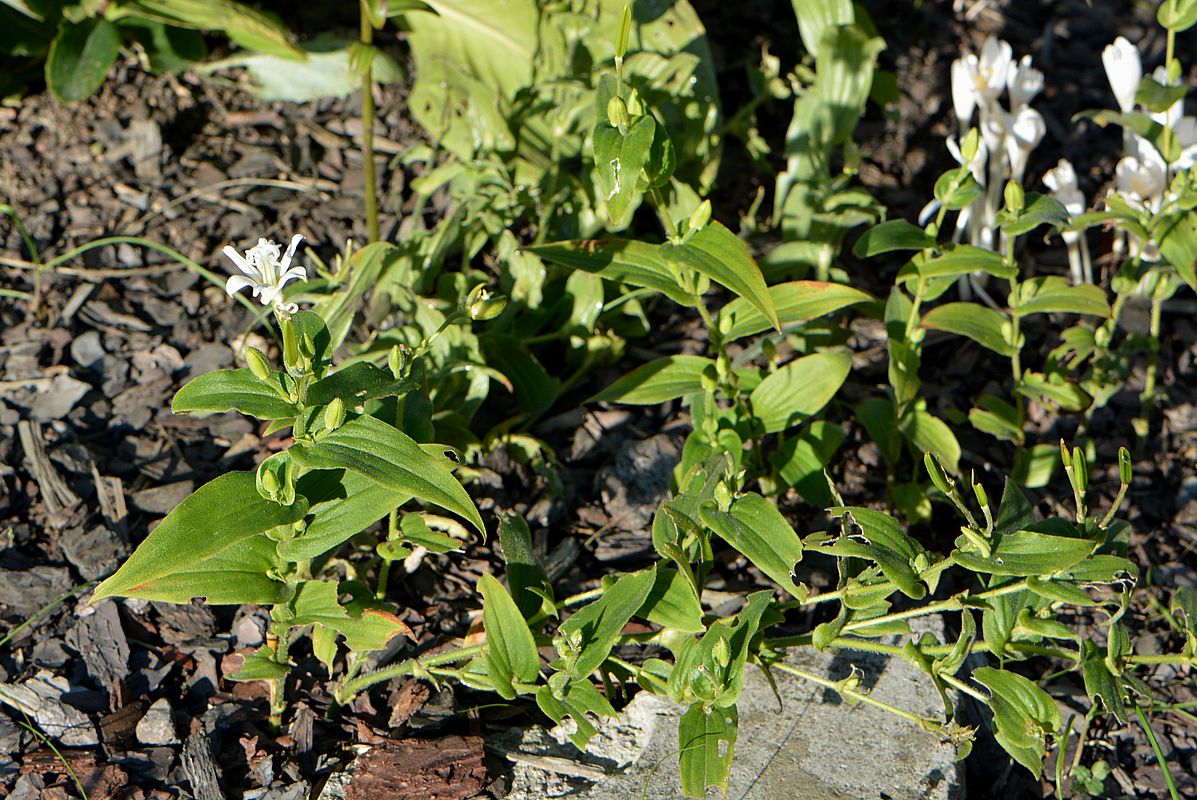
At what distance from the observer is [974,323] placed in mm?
2078

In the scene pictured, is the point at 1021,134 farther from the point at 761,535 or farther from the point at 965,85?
the point at 761,535

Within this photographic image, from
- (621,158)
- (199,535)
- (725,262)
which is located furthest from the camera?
(725,262)

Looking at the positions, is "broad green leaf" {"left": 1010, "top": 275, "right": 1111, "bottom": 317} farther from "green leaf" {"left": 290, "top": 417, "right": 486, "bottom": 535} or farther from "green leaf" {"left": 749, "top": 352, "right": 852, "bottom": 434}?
"green leaf" {"left": 290, "top": 417, "right": 486, "bottom": 535}

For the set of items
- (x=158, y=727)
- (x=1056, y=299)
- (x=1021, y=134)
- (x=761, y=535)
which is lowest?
(x=158, y=727)

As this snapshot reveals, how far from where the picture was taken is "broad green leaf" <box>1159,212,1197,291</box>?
2.04m

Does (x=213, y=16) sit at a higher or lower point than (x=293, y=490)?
higher

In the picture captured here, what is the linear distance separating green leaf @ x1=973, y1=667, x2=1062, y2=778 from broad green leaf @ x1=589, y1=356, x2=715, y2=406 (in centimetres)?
66

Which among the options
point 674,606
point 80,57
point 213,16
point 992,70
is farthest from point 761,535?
point 80,57

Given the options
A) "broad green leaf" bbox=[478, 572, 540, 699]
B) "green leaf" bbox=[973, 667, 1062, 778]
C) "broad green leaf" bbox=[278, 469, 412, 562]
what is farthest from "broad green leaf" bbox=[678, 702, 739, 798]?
"broad green leaf" bbox=[278, 469, 412, 562]

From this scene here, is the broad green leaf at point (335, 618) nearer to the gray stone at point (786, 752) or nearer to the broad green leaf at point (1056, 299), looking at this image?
the gray stone at point (786, 752)

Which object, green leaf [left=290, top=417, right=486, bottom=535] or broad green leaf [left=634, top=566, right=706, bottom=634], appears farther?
broad green leaf [left=634, top=566, right=706, bottom=634]

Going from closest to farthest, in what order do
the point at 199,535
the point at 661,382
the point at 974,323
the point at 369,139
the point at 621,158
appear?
the point at 199,535
the point at 621,158
the point at 661,382
the point at 974,323
the point at 369,139

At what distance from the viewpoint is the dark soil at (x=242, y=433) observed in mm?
1790

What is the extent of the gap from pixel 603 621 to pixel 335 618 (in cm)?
37
